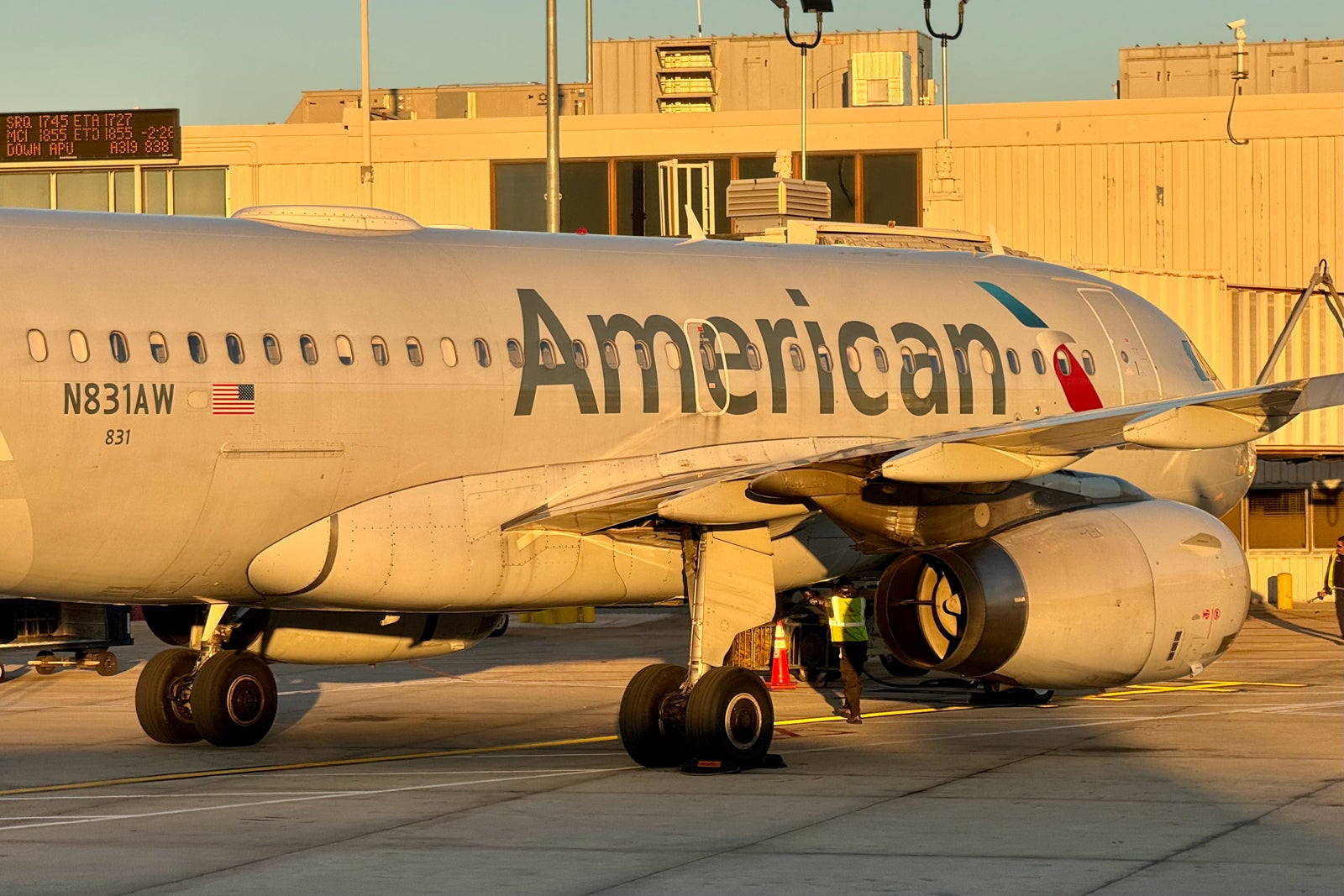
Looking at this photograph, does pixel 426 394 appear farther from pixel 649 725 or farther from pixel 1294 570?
pixel 1294 570

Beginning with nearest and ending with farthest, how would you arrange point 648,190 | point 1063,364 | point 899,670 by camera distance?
point 1063,364
point 899,670
point 648,190

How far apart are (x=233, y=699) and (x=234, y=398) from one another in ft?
13.7

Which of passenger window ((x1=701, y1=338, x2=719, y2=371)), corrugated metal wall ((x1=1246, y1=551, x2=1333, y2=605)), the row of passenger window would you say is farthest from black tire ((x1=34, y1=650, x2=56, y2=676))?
corrugated metal wall ((x1=1246, y1=551, x2=1333, y2=605))

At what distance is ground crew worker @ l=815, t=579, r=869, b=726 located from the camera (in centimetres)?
2089

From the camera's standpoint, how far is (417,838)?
13703mm

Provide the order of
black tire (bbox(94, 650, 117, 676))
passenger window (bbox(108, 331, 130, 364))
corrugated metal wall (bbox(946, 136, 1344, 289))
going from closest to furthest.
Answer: passenger window (bbox(108, 331, 130, 364)) < black tire (bbox(94, 650, 117, 676)) < corrugated metal wall (bbox(946, 136, 1344, 289))

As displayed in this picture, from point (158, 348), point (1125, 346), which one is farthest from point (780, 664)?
point (158, 348)

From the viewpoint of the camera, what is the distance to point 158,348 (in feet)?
53.1

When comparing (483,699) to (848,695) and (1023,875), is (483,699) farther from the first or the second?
(1023,875)

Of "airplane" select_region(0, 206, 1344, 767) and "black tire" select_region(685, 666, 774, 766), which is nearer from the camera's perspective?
"airplane" select_region(0, 206, 1344, 767)

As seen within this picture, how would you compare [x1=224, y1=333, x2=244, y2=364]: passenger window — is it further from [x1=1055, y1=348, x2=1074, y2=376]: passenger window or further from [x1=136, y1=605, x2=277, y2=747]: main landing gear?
[x1=1055, y1=348, x2=1074, y2=376]: passenger window

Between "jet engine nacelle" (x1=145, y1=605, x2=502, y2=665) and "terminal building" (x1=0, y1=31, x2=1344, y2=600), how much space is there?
21.1 meters

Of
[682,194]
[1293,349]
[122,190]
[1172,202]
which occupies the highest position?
[122,190]

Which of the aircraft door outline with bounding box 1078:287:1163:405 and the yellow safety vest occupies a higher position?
the aircraft door outline with bounding box 1078:287:1163:405
